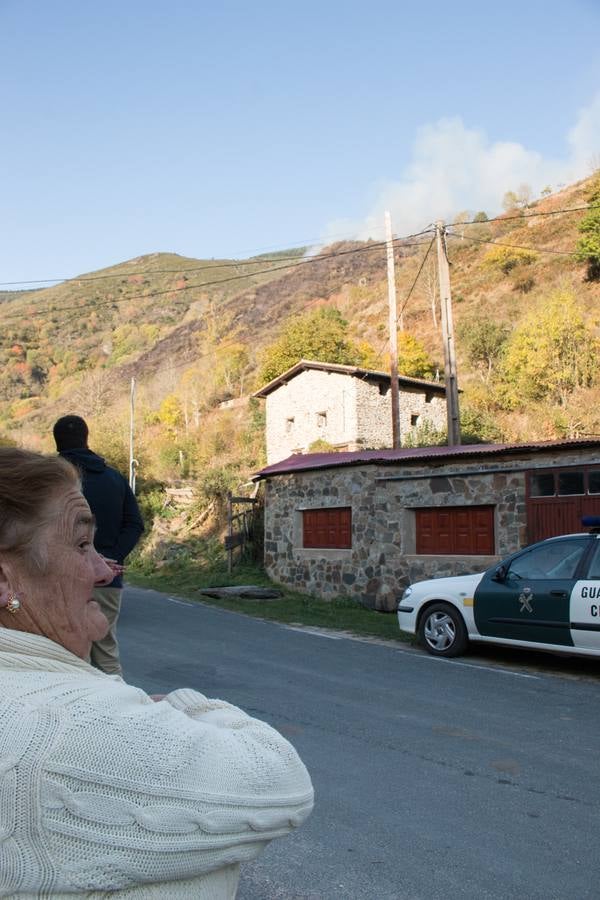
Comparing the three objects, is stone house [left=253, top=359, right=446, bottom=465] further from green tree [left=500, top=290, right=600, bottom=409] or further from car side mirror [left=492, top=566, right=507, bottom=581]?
car side mirror [left=492, top=566, right=507, bottom=581]

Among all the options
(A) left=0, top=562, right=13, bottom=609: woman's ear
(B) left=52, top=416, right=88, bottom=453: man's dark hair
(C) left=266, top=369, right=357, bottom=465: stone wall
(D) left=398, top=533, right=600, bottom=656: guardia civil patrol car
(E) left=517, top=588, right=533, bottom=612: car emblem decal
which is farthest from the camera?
(C) left=266, top=369, right=357, bottom=465: stone wall

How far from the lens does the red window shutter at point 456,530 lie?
1499 centimetres

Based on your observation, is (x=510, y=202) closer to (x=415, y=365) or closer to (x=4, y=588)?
(x=415, y=365)

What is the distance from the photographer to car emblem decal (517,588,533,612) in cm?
952

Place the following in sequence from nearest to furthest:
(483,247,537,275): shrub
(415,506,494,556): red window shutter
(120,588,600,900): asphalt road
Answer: (120,588,600,900): asphalt road
(415,506,494,556): red window shutter
(483,247,537,275): shrub

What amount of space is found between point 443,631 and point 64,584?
9503mm

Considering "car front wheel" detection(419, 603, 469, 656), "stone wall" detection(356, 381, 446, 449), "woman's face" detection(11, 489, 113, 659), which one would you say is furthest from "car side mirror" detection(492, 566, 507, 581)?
"stone wall" detection(356, 381, 446, 449)

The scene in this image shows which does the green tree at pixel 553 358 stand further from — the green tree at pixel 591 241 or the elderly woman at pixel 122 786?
the elderly woman at pixel 122 786

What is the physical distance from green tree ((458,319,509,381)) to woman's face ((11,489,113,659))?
37.7 meters

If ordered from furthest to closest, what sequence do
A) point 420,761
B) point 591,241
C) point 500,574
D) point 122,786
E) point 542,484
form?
point 591,241 < point 542,484 < point 500,574 < point 420,761 < point 122,786

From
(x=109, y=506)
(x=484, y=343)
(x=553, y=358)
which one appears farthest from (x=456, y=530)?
(x=484, y=343)

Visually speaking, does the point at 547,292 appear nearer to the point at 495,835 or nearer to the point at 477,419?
the point at 477,419

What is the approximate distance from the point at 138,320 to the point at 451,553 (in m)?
90.6

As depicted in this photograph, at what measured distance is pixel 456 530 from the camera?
15.4 meters
